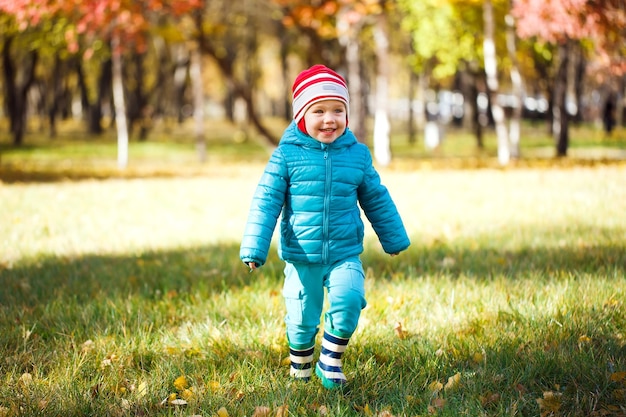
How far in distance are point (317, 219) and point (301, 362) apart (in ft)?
2.48

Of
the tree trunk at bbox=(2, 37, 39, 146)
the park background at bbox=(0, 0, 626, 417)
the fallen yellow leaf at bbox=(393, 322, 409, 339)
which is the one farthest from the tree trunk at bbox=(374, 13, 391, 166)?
the tree trunk at bbox=(2, 37, 39, 146)

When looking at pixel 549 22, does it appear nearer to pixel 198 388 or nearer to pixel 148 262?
pixel 148 262

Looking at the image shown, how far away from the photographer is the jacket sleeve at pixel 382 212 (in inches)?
143

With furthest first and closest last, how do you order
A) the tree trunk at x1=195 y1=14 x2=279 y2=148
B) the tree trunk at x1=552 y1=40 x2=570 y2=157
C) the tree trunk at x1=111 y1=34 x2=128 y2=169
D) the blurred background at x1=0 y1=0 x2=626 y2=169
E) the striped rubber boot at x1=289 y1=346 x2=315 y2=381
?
1. the tree trunk at x1=552 y1=40 x2=570 y2=157
2. the tree trunk at x1=195 y1=14 x2=279 y2=148
3. the tree trunk at x1=111 y1=34 x2=128 y2=169
4. the blurred background at x1=0 y1=0 x2=626 y2=169
5. the striped rubber boot at x1=289 y1=346 x2=315 y2=381

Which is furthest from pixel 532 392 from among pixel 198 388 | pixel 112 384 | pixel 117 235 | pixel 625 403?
pixel 117 235

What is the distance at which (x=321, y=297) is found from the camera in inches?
139

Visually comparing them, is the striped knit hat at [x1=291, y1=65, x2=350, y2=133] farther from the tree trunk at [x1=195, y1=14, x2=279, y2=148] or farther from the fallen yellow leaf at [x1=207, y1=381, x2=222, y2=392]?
the tree trunk at [x1=195, y1=14, x2=279, y2=148]

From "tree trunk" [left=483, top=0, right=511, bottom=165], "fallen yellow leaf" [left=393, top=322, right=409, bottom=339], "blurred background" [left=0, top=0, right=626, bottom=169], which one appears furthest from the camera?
"tree trunk" [left=483, top=0, right=511, bottom=165]

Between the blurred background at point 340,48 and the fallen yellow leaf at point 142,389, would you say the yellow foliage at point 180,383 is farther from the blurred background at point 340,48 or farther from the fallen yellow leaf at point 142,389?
the blurred background at point 340,48

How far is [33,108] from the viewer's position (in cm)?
6412

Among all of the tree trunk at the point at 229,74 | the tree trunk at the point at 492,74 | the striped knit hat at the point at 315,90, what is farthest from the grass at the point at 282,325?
the tree trunk at the point at 229,74

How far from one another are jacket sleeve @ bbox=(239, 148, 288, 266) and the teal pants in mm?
237

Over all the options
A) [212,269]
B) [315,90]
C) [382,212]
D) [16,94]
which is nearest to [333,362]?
[382,212]

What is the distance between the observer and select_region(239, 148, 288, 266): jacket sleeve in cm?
342
